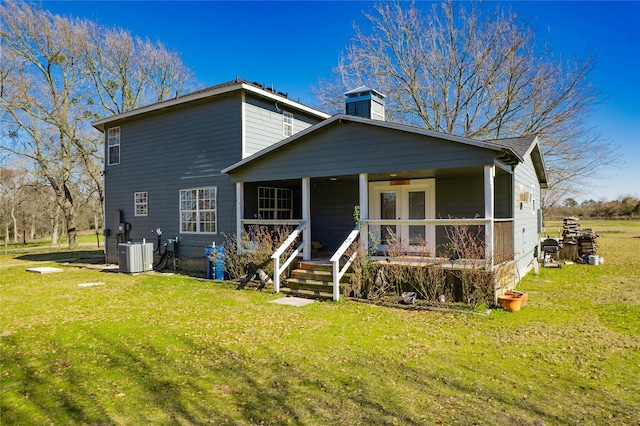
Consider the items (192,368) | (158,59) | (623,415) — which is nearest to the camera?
(623,415)

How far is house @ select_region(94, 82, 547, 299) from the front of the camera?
9.05 m

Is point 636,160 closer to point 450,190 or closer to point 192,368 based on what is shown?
point 450,190

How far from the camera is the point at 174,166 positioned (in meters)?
13.6

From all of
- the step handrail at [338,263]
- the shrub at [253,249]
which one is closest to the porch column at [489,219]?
the step handrail at [338,263]

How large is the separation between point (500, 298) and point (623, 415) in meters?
4.04

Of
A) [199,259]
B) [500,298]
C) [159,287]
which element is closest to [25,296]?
[159,287]

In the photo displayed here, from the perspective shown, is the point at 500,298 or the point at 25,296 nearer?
the point at 500,298

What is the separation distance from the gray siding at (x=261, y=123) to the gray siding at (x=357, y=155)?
4.06 ft

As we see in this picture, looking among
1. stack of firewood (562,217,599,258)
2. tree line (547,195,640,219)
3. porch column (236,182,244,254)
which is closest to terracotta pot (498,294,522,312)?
porch column (236,182,244,254)

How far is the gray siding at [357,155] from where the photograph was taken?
837 cm

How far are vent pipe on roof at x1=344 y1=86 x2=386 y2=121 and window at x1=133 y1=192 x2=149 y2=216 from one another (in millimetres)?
8091

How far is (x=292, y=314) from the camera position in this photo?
293 inches

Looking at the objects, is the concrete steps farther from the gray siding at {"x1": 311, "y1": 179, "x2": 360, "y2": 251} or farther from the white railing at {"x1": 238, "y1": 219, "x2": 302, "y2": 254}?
the gray siding at {"x1": 311, "y1": 179, "x2": 360, "y2": 251}

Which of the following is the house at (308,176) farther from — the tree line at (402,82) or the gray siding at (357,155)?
the tree line at (402,82)
